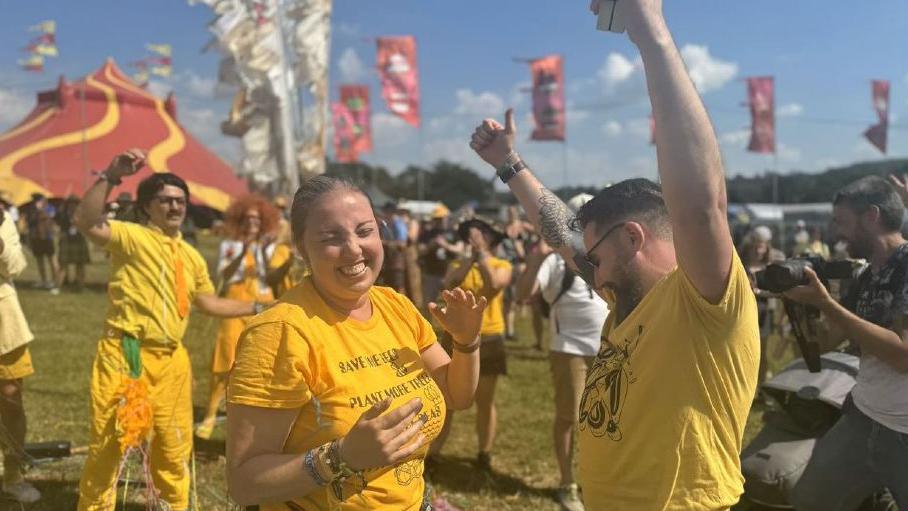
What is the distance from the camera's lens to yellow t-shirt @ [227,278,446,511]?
66.0 inches

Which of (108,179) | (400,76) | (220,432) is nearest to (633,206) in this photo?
(108,179)

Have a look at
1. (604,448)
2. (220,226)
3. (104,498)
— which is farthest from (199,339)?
(604,448)

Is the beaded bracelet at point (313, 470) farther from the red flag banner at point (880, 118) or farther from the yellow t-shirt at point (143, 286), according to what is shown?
the red flag banner at point (880, 118)

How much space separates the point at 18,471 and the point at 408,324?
3519mm

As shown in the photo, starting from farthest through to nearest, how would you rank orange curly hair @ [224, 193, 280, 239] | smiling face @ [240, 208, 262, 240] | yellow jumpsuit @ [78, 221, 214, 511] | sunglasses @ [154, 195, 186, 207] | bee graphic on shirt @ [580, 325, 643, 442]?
1. orange curly hair @ [224, 193, 280, 239]
2. smiling face @ [240, 208, 262, 240]
3. sunglasses @ [154, 195, 186, 207]
4. yellow jumpsuit @ [78, 221, 214, 511]
5. bee graphic on shirt @ [580, 325, 643, 442]

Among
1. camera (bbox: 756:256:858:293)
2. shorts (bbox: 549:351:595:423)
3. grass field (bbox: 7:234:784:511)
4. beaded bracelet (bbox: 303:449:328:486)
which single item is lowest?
grass field (bbox: 7:234:784:511)

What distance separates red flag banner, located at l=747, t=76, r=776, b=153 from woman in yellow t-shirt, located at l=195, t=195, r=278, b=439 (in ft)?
80.5

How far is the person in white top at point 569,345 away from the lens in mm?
4715

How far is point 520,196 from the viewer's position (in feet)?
9.34

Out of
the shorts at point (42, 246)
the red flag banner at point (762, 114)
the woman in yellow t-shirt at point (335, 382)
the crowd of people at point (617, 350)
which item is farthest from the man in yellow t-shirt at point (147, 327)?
the red flag banner at point (762, 114)

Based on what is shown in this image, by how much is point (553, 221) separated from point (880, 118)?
98.4 feet

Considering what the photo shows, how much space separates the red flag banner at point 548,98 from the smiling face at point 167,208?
75.4ft

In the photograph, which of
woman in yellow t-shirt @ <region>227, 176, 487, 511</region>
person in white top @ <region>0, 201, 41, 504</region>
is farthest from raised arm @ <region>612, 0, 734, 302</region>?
person in white top @ <region>0, 201, 41, 504</region>

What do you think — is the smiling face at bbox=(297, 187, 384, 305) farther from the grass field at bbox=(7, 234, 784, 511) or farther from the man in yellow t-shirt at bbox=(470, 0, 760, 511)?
the grass field at bbox=(7, 234, 784, 511)
